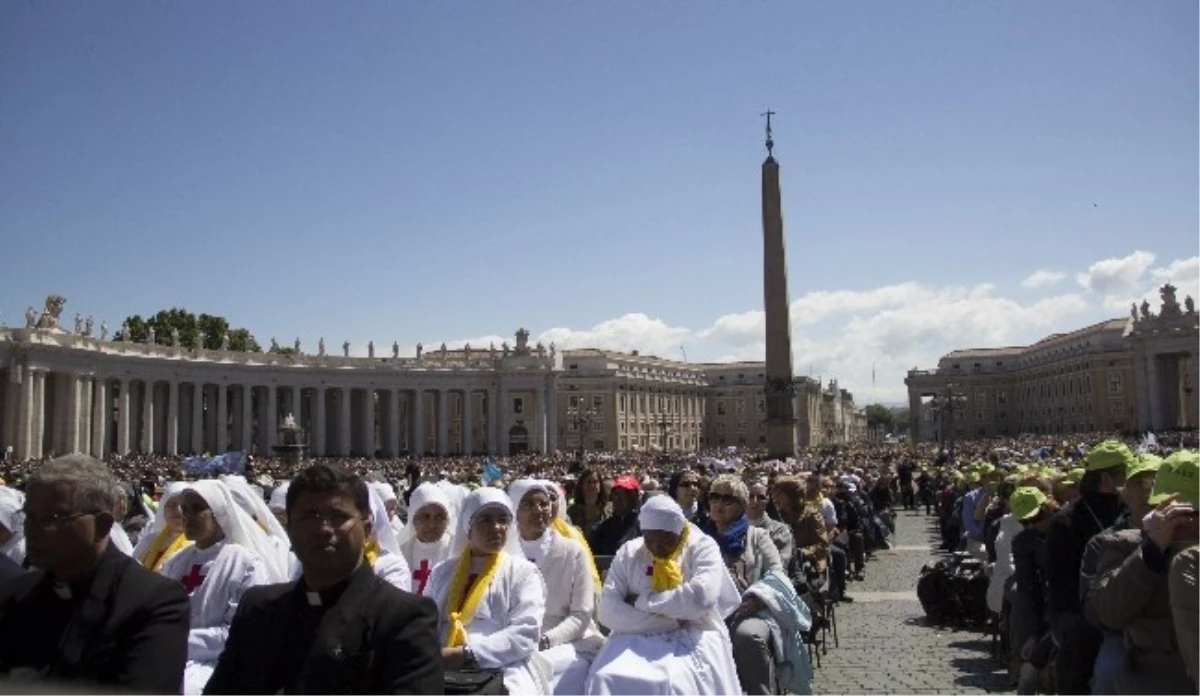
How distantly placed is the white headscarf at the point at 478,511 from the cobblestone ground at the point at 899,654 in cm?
418

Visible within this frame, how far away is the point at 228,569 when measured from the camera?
17.1 feet

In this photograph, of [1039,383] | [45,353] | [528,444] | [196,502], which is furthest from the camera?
[1039,383]

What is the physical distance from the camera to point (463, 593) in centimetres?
564

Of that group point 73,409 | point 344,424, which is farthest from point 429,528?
point 344,424

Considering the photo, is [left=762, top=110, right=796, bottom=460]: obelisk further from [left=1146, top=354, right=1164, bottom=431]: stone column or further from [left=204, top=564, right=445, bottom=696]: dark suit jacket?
[left=1146, top=354, right=1164, bottom=431]: stone column

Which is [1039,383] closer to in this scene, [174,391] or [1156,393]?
[1156,393]

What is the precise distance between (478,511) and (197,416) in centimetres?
7535

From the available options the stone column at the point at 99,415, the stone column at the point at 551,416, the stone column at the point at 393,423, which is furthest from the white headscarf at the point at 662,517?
the stone column at the point at 551,416

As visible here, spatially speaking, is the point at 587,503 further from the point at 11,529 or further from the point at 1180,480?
the point at 1180,480

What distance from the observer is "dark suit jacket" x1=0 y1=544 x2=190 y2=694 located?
3143 millimetres

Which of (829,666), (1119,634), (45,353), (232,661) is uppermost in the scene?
(45,353)

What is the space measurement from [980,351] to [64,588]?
504ft

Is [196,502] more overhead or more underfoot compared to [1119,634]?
more overhead

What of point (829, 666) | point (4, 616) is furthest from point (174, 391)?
point (4, 616)
